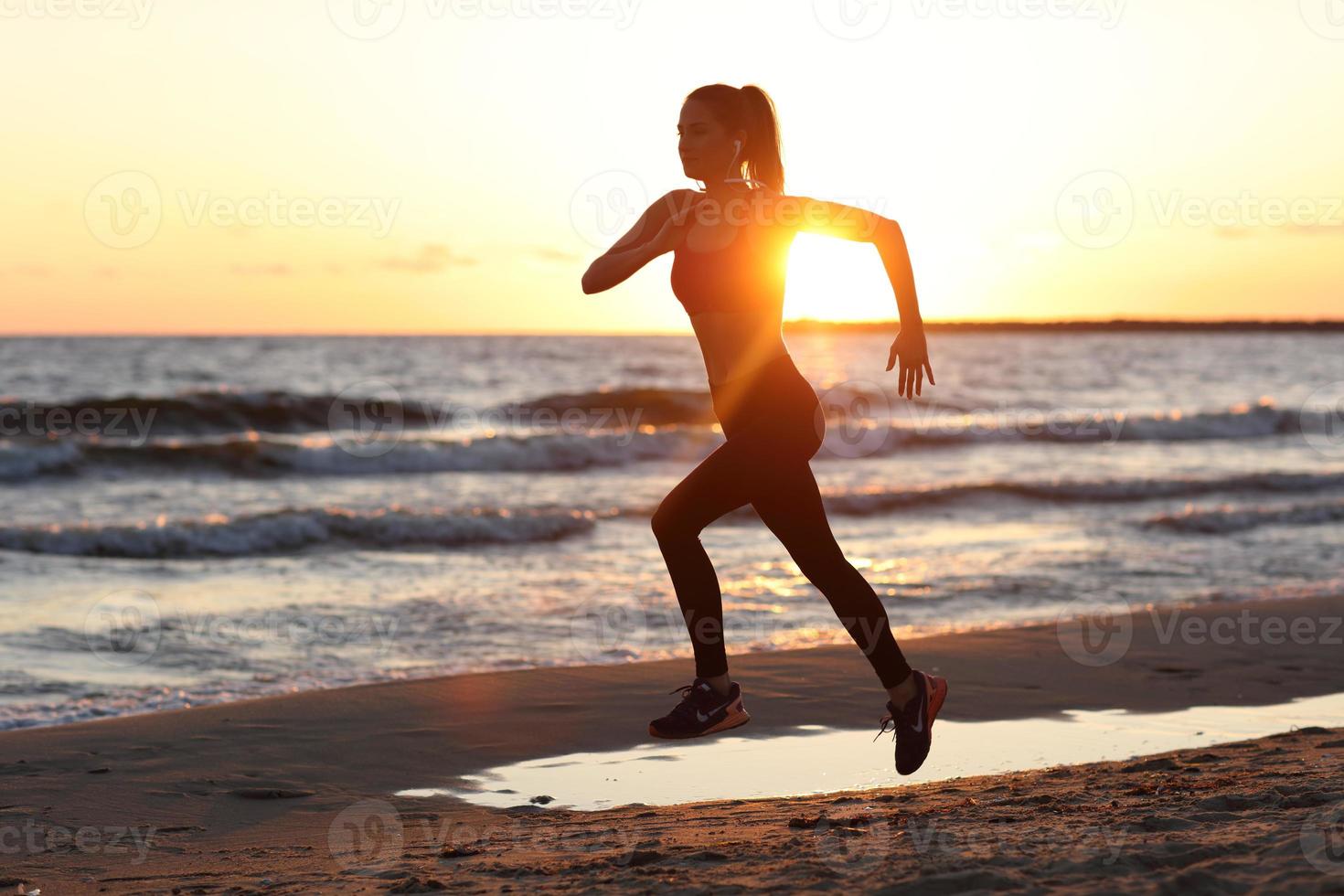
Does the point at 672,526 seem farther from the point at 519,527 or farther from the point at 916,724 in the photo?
the point at 519,527

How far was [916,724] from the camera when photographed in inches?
159

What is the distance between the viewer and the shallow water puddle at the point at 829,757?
16.9 feet

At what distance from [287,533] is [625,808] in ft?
33.8

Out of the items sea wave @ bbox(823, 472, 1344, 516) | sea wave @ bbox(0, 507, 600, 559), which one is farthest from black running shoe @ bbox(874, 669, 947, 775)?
sea wave @ bbox(823, 472, 1344, 516)

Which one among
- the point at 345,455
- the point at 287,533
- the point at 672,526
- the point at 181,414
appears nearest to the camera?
the point at 672,526

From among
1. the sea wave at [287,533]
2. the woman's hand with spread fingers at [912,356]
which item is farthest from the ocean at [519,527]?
the woman's hand with spread fingers at [912,356]

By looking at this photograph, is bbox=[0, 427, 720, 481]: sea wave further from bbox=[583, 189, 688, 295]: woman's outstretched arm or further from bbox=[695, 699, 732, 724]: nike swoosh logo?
bbox=[583, 189, 688, 295]: woman's outstretched arm

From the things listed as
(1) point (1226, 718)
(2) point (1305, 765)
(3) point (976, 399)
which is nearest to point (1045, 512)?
(1) point (1226, 718)

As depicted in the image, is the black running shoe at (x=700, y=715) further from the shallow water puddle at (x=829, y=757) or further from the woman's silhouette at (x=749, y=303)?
the shallow water puddle at (x=829, y=757)

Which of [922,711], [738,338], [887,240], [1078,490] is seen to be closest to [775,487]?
[738,338]

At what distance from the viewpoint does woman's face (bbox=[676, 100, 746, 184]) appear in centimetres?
379

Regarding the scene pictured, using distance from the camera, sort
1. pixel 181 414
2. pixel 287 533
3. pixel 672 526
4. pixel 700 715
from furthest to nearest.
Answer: pixel 181 414
pixel 287 533
pixel 700 715
pixel 672 526

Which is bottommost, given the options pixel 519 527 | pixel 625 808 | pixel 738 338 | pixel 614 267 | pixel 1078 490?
pixel 625 808

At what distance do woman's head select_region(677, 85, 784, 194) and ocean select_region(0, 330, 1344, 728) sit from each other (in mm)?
4007
